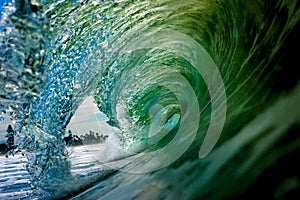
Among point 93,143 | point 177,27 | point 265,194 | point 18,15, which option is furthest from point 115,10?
point 93,143

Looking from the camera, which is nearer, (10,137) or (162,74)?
(10,137)

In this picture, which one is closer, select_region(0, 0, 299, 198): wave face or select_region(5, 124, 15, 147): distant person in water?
select_region(0, 0, 299, 198): wave face

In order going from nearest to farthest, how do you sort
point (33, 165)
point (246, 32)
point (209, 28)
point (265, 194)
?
point (265, 194), point (246, 32), point (33, 165), point (209, 28)

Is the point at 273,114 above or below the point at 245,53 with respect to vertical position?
below

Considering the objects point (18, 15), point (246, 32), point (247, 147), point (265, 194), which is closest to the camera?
point (265, 194)

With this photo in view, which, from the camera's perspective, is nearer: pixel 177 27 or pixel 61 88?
pixel 61 88

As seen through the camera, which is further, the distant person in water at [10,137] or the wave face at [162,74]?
the distant person in water at [10,137]

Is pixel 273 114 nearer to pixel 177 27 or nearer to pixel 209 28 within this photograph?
pixel 209 28

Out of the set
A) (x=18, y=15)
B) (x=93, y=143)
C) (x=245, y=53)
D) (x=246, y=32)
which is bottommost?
(x=93, y=143)
